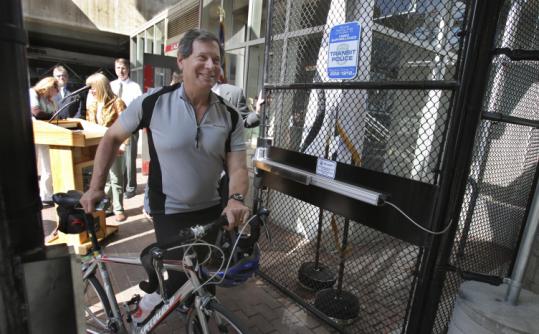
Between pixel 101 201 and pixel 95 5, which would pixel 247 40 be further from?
pixel 95 5

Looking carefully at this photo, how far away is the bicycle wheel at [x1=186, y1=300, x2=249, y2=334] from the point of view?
5.92 feet

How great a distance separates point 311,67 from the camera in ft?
11.8

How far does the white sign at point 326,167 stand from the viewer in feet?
8.08

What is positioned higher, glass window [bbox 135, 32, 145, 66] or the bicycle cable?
glass window [bbox 135, 32, 145, 66]

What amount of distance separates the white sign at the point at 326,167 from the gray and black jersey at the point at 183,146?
2.13ft

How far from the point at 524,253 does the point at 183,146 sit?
1865 mm

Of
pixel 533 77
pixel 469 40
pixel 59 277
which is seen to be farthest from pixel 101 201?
pixel 533 77

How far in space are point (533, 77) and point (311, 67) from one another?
6.53 feet

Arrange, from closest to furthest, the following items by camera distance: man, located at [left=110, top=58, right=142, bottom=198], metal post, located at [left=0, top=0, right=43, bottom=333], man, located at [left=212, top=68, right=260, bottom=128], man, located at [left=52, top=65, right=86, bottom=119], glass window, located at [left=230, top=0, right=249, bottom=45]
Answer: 1. metal post, located at [left=0, top=0, right=43, bottom=333]
2. man, located at [left=212, top=68, right=260, bottom=128]
3. man, located at [left=52, top=65, right=86, bottom=119]
4. man, located at [left=110, top=58, right=142, bottom=198]
5. glass window, located at [left=230, top=0, right=249, bottom=45]

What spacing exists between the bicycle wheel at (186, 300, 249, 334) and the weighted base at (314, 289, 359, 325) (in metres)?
1.26

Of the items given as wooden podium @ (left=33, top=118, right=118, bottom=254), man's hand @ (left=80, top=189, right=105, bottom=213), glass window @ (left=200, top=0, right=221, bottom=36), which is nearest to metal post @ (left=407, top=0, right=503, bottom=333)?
man's hand @ (left=80, top=189, right=105, bottom=213)

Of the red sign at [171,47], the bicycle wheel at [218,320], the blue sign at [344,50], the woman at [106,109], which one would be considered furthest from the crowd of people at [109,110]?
the red sign at [171,47]

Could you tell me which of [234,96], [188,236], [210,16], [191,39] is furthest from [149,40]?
[188,236]

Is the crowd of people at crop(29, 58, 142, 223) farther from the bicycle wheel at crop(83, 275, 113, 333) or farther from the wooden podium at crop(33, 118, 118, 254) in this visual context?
the bicycle wheel at crop(83, 275, 113, 333)
